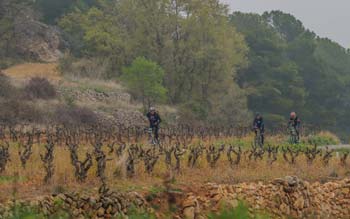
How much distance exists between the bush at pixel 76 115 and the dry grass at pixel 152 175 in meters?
12.9

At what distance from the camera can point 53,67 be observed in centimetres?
5131

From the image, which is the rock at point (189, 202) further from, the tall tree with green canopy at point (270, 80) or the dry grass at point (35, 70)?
the tall tree with green canopy at point (270, 80)

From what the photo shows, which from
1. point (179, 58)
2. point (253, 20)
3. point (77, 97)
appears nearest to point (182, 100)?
point (179, 58)

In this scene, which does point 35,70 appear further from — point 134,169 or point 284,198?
point 284,198

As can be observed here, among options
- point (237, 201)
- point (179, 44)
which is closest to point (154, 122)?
point (237, 201)

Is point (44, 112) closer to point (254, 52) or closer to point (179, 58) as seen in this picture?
point (179, 58)

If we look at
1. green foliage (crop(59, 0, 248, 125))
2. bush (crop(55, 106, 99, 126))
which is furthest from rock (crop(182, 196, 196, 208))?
green foliage (crop(59, 0, 248, 125))

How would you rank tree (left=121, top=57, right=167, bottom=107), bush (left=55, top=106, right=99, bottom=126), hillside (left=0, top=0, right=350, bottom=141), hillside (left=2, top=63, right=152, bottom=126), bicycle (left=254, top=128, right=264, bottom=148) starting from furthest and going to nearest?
hillside (left=0, top=0, right=350, bottom=141)
tree (left=121, top=57, right=167, bottom=107)
hillside (left=2, top=63, right=152, bottom=126)
bush (left=55, top=106, right=99, bottom=126)
bicycle (left=254, top=128, right=264, bottom=148)

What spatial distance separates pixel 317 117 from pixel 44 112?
123ft

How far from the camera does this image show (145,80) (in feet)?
140

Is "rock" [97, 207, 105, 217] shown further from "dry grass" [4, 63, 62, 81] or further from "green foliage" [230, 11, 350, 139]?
"green foliage" [230, 11, 350, 139]

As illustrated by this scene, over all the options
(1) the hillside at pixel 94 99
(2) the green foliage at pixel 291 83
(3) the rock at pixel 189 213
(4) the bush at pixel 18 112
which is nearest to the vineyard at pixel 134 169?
(3) the rock at pixel 189 213

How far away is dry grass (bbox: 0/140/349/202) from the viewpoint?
13113 millimetres

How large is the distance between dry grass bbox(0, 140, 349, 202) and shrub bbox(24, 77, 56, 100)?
55.2 ft
